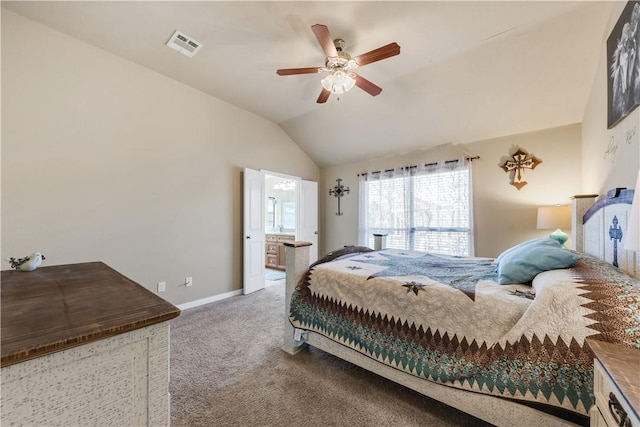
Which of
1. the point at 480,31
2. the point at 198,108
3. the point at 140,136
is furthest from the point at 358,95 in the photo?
the point at 140,136

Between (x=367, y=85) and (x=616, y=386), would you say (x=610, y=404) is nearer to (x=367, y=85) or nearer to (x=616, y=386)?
(x=616, y=386)

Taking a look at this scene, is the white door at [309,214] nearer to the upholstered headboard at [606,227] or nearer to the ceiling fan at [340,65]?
the ceiling fan at [340,65]

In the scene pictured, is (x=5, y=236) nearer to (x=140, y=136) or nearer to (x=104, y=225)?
(x=104, y=225)

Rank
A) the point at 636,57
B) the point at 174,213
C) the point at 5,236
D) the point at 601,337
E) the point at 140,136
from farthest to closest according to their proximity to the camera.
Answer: the point at 174,213 < the point at 140,136 < the point at 5,236 < the point at 636,57 < the point at 601,337

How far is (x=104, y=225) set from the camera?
2.68 m

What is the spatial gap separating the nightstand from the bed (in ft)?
0.58

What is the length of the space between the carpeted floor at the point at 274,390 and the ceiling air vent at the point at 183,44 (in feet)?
10.00

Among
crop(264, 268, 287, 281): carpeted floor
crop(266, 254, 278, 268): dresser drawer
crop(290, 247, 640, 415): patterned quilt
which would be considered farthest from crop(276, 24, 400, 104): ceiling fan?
crop(266, 254, 278, 268): dresser drawer

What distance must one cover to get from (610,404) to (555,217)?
119 inches

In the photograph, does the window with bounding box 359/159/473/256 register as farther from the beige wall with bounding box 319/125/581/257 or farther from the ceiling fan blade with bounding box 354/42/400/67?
the ceiling fan blade with bounding box 354/42/400/67

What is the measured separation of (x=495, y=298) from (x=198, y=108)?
3.97 m

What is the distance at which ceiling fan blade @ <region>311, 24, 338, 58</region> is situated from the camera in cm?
186

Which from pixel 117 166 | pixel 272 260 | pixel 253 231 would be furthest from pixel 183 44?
pixel 272 260

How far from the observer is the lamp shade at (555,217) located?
297 cm
